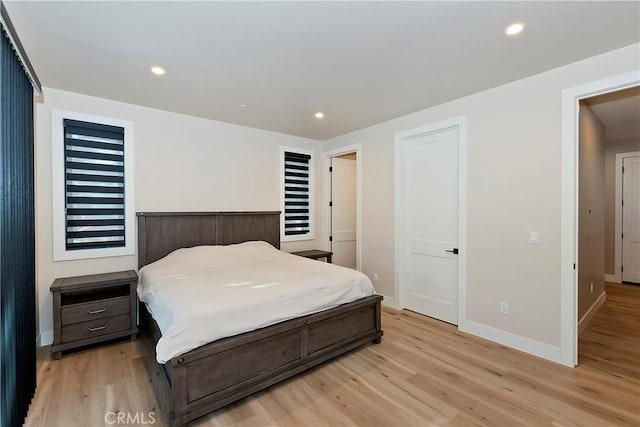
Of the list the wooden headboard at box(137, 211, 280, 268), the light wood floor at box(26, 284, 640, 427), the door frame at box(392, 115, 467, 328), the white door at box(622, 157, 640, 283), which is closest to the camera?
A: the light wood floor at box(26, 284, 640, 427)

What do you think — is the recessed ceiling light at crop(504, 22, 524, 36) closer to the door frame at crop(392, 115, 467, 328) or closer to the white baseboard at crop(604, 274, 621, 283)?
the door frame at crop(392, 115, 467, 328)

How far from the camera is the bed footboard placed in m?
1.87

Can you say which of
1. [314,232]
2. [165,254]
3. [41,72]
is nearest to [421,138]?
[314,232]

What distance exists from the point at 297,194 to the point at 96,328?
3.05 metres

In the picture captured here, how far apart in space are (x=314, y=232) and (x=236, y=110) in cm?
235

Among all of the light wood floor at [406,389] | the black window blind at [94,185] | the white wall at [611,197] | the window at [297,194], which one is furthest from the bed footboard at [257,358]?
the white wall at [611,197]

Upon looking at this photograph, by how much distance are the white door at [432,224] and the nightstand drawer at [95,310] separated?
3.27m

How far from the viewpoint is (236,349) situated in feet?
6.82

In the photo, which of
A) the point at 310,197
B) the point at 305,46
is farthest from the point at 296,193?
the point at 305,46

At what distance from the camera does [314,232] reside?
5.07 metres

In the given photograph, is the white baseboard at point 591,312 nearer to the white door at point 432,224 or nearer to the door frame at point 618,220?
the white door at point 432,224

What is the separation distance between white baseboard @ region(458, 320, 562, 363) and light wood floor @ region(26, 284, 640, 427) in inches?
3.4

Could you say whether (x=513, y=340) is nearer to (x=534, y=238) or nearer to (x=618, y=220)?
(x=534, y=238)
